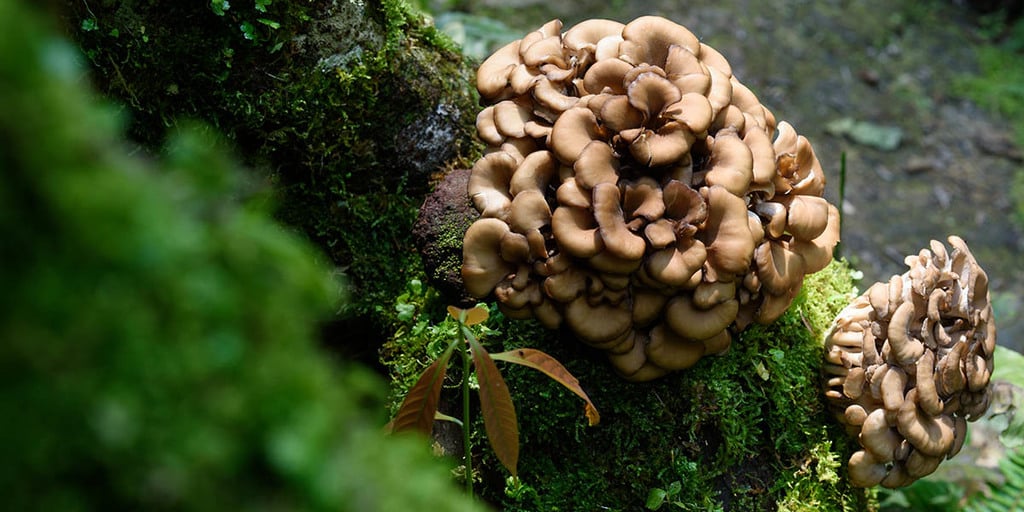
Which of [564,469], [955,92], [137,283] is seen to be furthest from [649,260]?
[955,92]

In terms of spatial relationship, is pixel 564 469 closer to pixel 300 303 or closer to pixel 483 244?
pixel 483 244

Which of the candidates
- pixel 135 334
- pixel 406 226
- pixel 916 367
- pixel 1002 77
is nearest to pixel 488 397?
pixel 406 226

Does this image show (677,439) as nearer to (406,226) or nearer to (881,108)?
(406,226)

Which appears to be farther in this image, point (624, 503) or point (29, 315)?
point (624, 503)

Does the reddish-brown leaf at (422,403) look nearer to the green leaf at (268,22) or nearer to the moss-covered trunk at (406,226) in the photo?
the moss-covered trunk at (406,226)

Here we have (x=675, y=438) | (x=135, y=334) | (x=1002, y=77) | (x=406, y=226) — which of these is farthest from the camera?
(x=1002, y=77)

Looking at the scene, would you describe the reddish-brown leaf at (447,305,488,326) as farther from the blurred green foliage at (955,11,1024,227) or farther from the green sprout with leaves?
the blurred green foliage at (955,11,1024,227)
